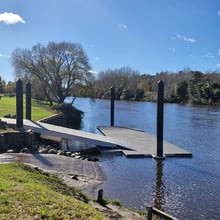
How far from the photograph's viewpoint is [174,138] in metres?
22.3

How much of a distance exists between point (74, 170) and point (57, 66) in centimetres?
2828

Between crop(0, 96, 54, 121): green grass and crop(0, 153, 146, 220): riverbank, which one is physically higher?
crop(0, 96, 54, 121): green grass

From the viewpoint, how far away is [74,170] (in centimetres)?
1200

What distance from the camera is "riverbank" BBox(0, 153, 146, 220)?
8.06m

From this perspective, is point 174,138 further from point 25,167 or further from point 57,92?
point 57,92

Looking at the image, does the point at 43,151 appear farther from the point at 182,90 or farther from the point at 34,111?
the point at 182,90

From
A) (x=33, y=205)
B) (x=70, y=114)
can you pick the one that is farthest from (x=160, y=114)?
(x=70, y=114)

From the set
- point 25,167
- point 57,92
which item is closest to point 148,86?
point 57,92

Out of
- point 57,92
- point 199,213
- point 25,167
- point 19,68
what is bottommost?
point 199,213

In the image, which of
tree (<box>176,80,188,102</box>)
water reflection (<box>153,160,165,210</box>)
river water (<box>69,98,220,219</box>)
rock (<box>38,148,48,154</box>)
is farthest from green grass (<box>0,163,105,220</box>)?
tree (<box>176,80,188,102</box>)

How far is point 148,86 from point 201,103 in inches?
1170

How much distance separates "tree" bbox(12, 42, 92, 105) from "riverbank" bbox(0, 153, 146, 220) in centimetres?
2538

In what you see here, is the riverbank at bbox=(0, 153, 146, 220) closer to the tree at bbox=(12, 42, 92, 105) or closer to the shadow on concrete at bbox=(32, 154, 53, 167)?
the shadow on concrete at bbox=(32, 154, 53, 167)

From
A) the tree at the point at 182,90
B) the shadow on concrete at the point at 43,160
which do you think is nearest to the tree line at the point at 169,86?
the tree at the point at 182,90
